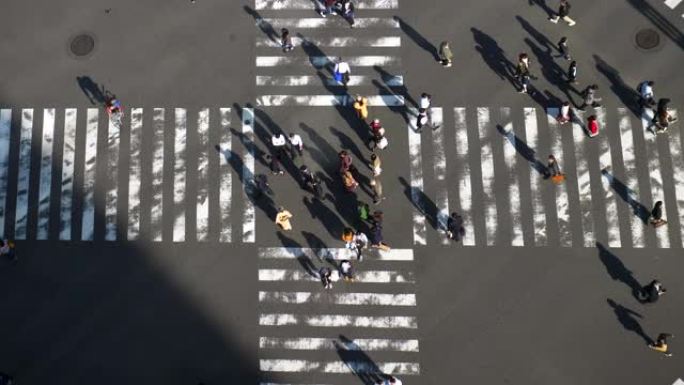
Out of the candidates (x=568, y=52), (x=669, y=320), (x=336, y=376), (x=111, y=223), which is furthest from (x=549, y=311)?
(x=111, y=223)

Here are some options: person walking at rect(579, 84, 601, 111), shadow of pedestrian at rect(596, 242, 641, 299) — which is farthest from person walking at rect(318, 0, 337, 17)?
shadow of pedestrian at rect(596, 242, 641, 299)

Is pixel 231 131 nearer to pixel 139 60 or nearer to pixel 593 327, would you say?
pixel 139 60

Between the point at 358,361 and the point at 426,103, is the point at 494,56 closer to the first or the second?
the point at 426,103

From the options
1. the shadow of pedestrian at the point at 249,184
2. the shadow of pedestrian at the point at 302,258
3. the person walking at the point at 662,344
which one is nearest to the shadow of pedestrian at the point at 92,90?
the shadow of pedestrian at the point at 249,184

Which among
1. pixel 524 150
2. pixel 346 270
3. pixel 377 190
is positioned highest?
pixel 524 150

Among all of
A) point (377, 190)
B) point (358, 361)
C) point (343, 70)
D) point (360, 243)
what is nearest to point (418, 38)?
point (343, 70)
